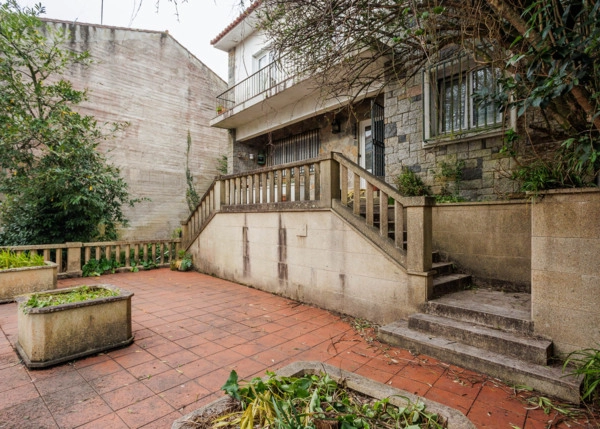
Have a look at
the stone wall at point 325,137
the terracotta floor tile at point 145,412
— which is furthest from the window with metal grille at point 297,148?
the terracotta floor tile at point 145,412

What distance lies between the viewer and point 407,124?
597 cm

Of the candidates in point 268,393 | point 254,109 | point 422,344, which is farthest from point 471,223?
point 254,109

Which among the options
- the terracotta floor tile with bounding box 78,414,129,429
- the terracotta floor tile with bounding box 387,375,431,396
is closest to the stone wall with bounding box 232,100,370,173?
the terracotta floor tile with bounding box 387,375,431,396

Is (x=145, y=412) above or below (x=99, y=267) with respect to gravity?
below

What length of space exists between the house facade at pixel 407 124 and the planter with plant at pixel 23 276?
4.85 meters

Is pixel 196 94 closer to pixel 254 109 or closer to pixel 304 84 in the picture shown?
pixel 254 109

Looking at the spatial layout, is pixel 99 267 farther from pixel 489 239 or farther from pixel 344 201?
pixel 489 239

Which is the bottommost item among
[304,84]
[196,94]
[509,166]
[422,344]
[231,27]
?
[422,344]

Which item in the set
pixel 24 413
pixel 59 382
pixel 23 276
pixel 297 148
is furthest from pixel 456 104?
pixel 23 276

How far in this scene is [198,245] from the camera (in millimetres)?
7637

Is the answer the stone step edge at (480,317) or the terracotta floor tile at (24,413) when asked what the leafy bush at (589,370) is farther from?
the terracotta floor tile at (24,413)

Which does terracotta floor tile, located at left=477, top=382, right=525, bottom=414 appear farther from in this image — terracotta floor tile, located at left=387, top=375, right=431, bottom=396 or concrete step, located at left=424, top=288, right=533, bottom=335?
concrete step, located at left=424, top=288, right=533, bottom=335

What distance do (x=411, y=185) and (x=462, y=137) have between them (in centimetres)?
115

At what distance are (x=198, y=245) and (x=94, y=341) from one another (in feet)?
15.2
